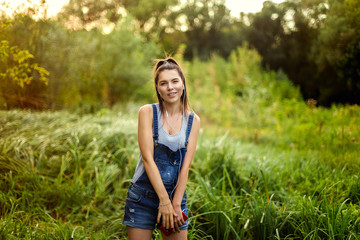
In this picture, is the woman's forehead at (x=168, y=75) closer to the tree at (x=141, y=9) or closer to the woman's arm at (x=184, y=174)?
the woman's arm at (x=184, y=174)

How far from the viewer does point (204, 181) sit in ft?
11.1

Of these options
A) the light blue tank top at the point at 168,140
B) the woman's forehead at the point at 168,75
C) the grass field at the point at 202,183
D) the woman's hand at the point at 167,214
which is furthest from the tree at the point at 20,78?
the woman's hand at the point at 167,214

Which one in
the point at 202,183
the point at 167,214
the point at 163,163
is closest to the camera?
the point at 167,214

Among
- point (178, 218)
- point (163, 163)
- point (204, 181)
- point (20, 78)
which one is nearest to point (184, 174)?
point (163, 163)

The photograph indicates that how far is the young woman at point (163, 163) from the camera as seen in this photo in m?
1.87

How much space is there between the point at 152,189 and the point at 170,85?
2.36 feet

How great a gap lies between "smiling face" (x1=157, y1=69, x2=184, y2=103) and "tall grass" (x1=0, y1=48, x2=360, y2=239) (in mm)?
1041

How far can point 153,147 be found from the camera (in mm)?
1945

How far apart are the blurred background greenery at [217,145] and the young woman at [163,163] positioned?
582 mm

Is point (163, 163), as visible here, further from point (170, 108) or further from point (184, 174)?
point (170, 108)

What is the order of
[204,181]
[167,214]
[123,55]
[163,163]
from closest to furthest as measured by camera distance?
[167,214], [163,163], [204,181], [123,55]

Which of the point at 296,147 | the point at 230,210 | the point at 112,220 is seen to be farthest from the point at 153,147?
the point at 296,147

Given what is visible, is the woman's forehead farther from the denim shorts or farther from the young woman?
the denim shorts

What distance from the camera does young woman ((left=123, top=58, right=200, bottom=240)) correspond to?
1871mm
